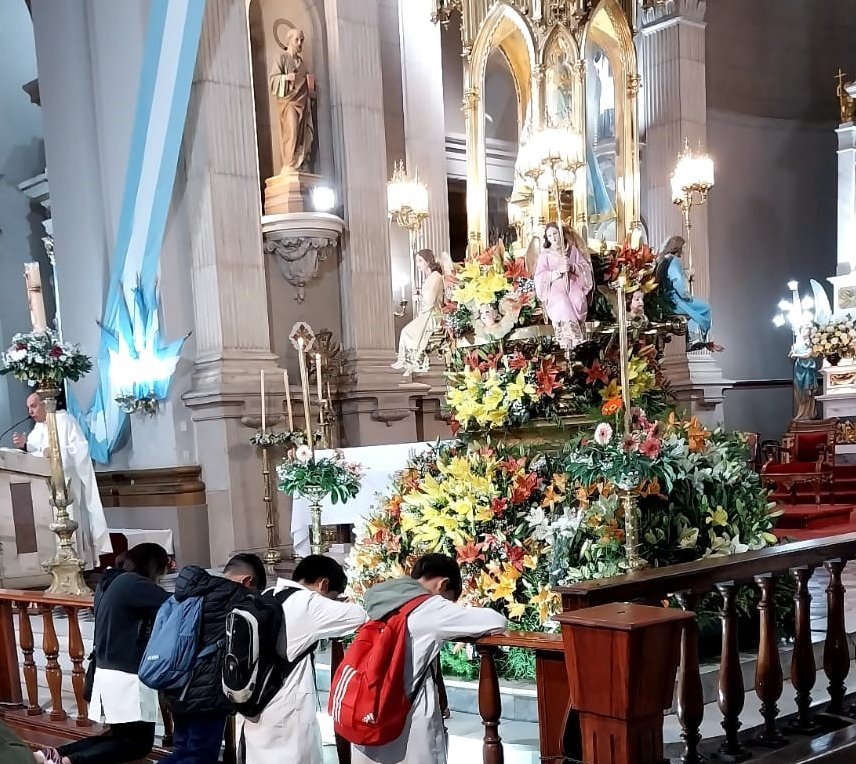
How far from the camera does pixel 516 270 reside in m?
5.16

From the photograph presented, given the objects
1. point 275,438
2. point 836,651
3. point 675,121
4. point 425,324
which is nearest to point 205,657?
point 836,651

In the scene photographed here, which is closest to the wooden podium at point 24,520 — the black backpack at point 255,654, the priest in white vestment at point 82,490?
the priest in white vestment at point 82,490

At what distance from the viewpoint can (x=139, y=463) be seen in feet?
29.9

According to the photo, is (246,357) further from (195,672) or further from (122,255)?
(195,672)

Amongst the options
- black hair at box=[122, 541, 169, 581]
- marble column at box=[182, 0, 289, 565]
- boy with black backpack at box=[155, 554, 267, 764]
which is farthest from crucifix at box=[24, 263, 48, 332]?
boy with black backpack at box=[155, 554, 267, 764]

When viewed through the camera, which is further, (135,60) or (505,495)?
(135,60)

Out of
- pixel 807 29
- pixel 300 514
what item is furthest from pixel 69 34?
pixel 807 29

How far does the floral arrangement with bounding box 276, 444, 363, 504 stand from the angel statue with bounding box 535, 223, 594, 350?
61.4 inches

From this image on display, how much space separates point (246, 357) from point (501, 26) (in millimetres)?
4075

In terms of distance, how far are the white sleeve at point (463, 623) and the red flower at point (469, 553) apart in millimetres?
1509

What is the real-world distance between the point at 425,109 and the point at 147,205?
12.1ft

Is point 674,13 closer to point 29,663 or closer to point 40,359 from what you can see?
point 40,359

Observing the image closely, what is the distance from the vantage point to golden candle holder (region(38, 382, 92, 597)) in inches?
245

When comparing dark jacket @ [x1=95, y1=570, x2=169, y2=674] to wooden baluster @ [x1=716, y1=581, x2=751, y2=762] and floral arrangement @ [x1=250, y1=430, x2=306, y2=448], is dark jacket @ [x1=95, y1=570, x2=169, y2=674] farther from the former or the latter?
floral arrangement @ [x1=250, y1=430, x2=306, y2=448]
